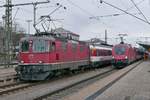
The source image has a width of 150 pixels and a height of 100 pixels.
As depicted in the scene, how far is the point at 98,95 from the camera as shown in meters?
15.5

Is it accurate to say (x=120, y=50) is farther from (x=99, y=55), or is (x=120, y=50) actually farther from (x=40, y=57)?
(x=40, y=57)

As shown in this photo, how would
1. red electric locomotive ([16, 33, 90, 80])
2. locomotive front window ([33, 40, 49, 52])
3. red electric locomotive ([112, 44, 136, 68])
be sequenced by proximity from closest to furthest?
red electric locomotive ([16, 33, 90, 80])
locomotive front window ([33, 40, 49, 52])
red electric locomotive ([112, 44, 136, 68])

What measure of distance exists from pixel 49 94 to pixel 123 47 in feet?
93.5

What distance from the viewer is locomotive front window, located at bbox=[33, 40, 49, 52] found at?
76.8 ft

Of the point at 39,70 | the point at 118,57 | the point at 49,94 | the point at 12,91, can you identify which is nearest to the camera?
the point at 49,94

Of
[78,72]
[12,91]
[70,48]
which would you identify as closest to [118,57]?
[78,72]

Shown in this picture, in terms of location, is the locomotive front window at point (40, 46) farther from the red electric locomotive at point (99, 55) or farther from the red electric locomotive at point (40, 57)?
the red electric locomotive at point (99, 55)

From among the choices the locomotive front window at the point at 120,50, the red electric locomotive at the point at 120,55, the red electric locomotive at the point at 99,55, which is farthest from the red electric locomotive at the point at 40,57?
the locomotive front window at the point at 120,50

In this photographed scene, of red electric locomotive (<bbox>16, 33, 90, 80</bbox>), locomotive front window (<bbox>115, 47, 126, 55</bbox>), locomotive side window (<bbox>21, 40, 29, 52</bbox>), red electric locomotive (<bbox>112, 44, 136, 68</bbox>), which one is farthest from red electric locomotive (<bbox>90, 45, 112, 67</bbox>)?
locomotive side window (<bbox>21, 40, 29, 52</bbox>)

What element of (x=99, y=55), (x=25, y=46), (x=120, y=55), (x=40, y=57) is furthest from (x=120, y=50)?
(x=40, y=57)

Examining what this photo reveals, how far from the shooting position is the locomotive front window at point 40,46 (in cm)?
2342

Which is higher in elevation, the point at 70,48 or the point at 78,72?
the point at 70,48

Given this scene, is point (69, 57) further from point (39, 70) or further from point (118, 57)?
point (118, 57)

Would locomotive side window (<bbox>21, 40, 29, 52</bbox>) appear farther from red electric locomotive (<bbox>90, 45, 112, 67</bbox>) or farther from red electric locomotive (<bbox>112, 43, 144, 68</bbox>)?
→ red electric locomotive (<bbox>112, 43, 144, 68</bbox>)
